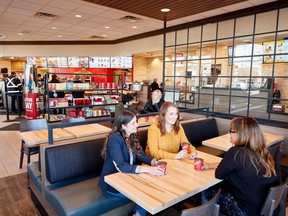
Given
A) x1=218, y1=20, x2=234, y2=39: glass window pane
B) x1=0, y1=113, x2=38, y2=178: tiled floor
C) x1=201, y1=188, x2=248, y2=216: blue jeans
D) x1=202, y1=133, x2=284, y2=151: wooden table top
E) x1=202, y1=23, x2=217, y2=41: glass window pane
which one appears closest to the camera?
x1=201, y1=188, x2=248, y2=216: blue jeans

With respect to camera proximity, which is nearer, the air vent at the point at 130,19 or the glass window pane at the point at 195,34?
the air vent at the point at 130,19

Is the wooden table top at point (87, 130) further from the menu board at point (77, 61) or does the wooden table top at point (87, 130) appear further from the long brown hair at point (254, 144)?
the menu board at point (77, 61)

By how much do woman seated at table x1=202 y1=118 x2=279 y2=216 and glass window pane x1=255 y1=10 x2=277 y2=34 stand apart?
12.2ft

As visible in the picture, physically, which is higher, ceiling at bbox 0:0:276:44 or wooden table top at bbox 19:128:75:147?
ceiling at bbox 0:0:276:44

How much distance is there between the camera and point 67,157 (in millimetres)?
2461

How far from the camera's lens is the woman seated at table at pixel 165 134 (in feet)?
8.14

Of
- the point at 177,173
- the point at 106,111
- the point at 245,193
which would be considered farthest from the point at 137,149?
the point at 106,111

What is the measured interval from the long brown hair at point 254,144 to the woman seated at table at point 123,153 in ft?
2.35

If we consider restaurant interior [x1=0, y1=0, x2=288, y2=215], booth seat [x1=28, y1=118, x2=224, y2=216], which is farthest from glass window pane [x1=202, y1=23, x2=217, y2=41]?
booth seat [x1=28, y1=118, x2=224, y2=216]

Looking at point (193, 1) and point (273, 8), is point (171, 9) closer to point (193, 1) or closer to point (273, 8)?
point (193, 1)

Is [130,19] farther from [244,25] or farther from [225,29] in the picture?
[244,25]

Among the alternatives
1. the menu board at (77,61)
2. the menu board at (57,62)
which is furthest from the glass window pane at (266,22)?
the menu board at (57,62)

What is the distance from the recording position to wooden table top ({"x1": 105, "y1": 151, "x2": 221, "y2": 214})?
1.53m

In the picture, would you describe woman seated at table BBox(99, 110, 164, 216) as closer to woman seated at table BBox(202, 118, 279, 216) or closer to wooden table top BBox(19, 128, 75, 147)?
woman seated at table BBox(202, 118, 279, 216)
